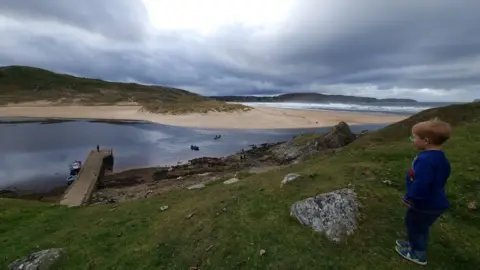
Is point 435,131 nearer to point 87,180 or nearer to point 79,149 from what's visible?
point 87,180

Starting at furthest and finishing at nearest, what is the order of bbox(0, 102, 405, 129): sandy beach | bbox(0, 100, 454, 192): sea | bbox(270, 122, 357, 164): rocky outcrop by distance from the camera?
bbox(0, 102, 405, 129): sandy beach, bbox(0, 100, 454, 192): sea, bbox(270, 122, 357, 164): rocky outcrop

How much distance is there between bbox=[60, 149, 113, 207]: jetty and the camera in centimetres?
2561

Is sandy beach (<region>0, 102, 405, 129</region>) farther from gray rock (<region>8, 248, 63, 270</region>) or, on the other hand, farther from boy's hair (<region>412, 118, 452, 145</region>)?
boy's hair (<region>412, 118, 452, 145</region>)

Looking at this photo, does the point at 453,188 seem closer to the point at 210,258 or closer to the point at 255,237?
the point at 255,237

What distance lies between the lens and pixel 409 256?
7969 mm

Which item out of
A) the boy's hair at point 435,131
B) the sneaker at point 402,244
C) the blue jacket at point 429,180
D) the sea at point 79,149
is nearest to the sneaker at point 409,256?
the sneaker at point 402,244

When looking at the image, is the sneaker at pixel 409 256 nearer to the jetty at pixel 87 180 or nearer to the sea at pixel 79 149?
the jetty at pixel 87 180

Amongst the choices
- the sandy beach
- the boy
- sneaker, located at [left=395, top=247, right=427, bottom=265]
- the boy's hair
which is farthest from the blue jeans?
the sandy beach

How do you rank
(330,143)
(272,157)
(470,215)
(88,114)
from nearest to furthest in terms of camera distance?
(470,215)
(330,143)
(272,157)
(88,114)

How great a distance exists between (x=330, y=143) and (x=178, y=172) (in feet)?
56.8

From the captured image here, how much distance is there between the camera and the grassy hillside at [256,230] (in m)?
8.55

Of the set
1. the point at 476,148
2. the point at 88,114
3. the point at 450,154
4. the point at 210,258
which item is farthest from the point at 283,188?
the point at 88,114

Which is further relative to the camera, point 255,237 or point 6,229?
point 6,229

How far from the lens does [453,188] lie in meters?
11.7
